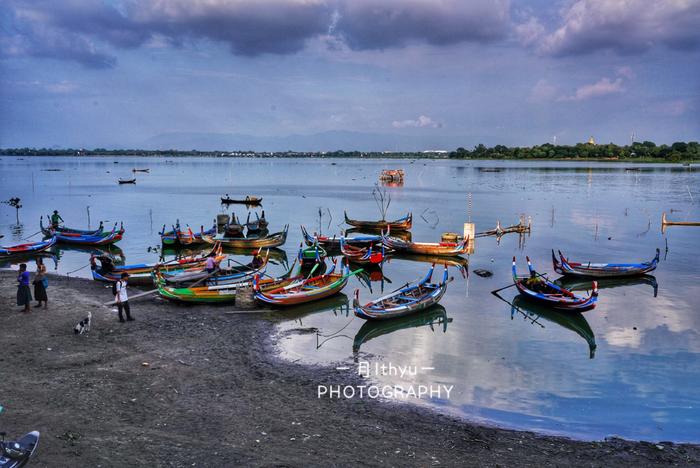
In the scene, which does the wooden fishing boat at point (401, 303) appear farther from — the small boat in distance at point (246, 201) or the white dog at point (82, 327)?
the small boat in distance at point (246, 201)

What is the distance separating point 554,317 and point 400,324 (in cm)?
573

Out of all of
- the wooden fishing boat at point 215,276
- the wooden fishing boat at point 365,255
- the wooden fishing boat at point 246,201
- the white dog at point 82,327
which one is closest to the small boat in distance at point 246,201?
the wooden fishing boat at point 246,201

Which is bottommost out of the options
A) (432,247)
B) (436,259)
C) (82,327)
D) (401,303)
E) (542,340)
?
(542,340)

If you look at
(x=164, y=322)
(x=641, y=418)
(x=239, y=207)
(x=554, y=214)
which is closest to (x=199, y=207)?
(x=239, y=207)

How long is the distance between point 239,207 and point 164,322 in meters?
45.9

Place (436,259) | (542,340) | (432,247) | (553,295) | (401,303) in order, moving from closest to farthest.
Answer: (542,340), (401,303), (553,295), (436,259), (432,247)

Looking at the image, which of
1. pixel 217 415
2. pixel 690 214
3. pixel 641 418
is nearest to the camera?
pixel 217 415

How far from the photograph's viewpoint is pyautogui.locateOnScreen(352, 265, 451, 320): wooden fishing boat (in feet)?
57.3

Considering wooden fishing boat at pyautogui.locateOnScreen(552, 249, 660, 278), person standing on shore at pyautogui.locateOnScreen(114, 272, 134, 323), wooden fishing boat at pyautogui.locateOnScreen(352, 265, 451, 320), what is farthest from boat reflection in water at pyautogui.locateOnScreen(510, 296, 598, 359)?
person standing on shore at pyautogui.locateOnScreen(114, 272, 134, 323)

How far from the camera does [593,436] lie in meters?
11.3

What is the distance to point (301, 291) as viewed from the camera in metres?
19.8

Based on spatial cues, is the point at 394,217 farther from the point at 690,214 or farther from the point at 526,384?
the point at 526,384

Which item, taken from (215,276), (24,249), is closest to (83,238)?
(24,249)

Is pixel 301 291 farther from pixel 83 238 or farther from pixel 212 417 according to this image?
pixel 83 238
